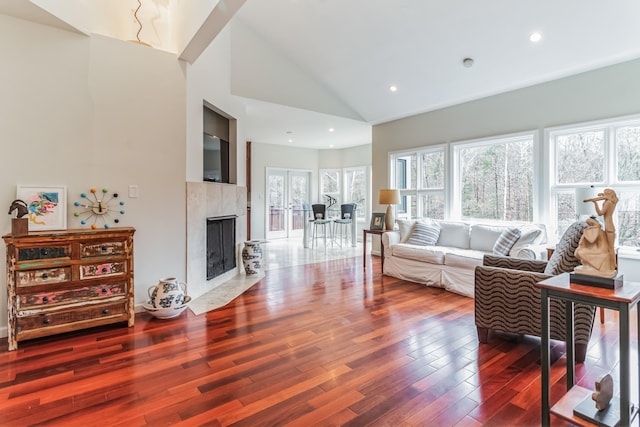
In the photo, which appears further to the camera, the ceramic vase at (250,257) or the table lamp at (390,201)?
the table lamp at (390,201)

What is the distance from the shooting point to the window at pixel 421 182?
5.54 meters

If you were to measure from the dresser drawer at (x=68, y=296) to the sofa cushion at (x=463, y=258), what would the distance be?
355 centimetres

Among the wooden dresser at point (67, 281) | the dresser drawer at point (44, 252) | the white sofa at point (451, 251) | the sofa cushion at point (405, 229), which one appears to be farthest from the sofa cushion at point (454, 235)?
the dresser drawer at point (44, 252)

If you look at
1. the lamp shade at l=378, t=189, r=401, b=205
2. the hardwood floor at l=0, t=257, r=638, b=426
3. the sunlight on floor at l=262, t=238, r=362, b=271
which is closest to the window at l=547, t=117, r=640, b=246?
the hardwood floor at l=0, t=257, r=638, b=426

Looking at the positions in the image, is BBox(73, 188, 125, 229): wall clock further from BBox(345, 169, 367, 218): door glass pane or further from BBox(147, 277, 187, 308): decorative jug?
BBox(345, 169, 367, 218): door glass pane

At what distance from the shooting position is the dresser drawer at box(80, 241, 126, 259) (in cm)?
279

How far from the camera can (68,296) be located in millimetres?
2721

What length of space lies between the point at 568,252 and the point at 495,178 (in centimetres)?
279

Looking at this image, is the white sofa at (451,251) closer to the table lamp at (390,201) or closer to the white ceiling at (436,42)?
the table lamp at (390,201)

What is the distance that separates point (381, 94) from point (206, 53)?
279cm

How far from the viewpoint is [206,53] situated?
4.03 meters

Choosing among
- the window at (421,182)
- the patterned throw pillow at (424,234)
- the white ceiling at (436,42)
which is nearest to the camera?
the white ceiling at (436,42)

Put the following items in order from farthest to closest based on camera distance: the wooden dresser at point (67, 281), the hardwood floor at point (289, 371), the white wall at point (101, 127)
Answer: the white wall at point (101, 127), the wooden dresser at point (67, 281), the hardwood floor at point (289, 371)

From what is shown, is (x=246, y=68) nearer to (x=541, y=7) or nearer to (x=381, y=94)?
(x=381, y=94)
